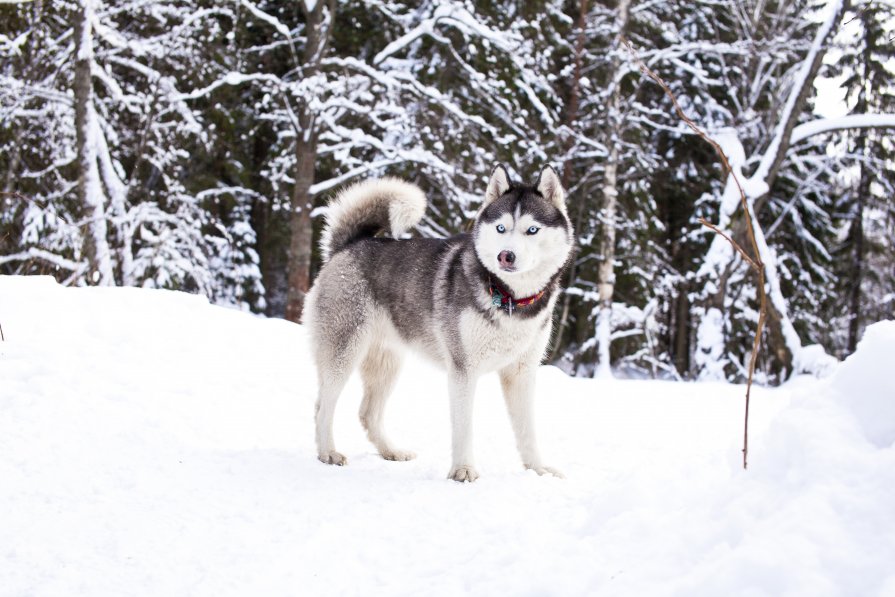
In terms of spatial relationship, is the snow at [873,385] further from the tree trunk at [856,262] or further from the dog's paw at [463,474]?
the tree trunk at [856,262]

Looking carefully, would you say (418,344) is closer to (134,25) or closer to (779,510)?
(779,510)

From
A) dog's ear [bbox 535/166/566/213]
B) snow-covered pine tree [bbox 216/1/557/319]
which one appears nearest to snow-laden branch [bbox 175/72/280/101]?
snow-covered pine tree [bbox 216/1/557/319]

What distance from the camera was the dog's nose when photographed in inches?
Result: 147

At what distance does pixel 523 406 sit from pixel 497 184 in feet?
4.56

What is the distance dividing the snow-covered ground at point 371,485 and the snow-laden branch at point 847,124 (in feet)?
17.1

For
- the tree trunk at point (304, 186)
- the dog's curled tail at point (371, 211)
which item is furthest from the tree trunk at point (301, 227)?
the dog's curled tail at point (371, 211)

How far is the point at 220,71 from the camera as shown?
11742 millimetres

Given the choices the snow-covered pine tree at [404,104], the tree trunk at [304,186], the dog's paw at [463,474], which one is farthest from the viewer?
the tree trunk at [304,186]

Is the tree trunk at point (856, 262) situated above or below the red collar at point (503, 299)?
below

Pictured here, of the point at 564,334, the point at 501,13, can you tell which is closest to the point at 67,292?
the point at 501,13

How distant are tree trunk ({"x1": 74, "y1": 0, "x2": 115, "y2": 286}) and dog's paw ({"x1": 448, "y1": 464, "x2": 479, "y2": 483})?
7260mm

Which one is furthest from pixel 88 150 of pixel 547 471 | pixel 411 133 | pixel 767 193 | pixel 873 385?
pixel 873 385

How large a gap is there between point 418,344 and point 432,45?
29.6 feet

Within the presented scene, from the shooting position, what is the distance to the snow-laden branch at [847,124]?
29.5ft
